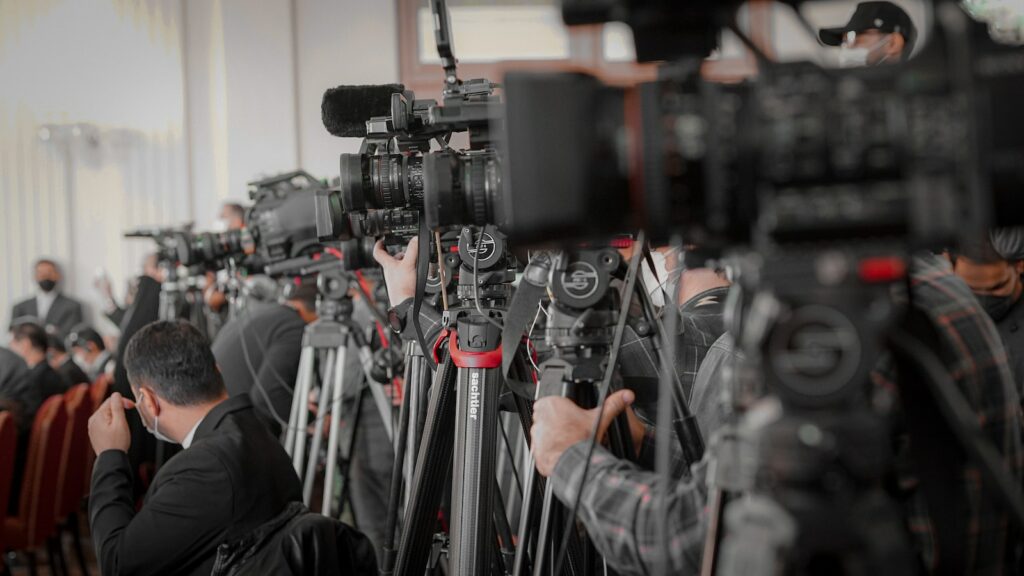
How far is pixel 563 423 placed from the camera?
3.87 ft

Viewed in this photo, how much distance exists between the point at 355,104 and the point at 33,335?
9.84ft

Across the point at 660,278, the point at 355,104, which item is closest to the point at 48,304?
the point at 355,104

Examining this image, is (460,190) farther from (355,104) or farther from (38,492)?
(38,492)

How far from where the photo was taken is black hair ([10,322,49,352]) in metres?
4.14

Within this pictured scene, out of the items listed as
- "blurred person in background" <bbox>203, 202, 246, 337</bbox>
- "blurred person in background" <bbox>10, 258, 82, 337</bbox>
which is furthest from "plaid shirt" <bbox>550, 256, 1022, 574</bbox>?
"blurred person in background" <bbox>10, 258, 82, 337</bbox>

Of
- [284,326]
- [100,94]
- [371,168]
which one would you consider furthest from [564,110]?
[100,94]

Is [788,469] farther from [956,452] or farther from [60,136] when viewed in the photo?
[60,136]

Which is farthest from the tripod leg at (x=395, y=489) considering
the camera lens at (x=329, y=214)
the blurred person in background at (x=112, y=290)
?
the blurred person in background at (x=112, y=290)

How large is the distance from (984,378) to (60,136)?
314 inches

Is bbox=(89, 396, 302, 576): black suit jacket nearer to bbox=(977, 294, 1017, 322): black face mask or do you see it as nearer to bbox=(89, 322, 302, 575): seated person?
bbox=(89, 322, 302, 575): seated person

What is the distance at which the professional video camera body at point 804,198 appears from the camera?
27.9 inches

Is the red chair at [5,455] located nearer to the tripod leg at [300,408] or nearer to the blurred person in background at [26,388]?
the blurred person in background at [26,388]

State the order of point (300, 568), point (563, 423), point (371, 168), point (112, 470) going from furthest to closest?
point (112, 470) < point (300, 568) < point (371, 168) < point (563, 423)

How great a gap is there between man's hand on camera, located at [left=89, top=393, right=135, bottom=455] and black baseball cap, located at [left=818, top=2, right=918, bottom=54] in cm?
179
